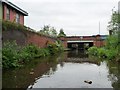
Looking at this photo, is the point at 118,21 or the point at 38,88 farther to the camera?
the point at 118,21

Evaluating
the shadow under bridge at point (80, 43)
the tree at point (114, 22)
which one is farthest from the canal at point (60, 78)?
the shadow under bridge at point (80, 43)

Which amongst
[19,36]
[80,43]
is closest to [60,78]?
[19,36]

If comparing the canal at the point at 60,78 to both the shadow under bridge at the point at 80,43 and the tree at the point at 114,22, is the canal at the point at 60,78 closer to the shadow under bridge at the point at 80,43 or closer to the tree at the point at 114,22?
the tree at the point at 114,22

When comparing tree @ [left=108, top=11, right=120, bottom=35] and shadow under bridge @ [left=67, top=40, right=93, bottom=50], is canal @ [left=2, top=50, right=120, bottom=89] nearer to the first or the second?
tree @ [left=108, top=11, right=120, bottom=35]

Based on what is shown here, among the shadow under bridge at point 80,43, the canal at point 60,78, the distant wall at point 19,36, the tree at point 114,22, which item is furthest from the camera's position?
the shadow under bridge at point 80,43

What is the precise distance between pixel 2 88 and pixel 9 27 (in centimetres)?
1324

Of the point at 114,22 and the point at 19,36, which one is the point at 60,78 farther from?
the point at 19,36

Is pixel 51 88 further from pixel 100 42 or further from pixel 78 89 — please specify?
pixel 100 42

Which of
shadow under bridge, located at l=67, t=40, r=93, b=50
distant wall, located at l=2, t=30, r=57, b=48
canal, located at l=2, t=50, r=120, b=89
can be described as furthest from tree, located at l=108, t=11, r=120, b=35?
shadow under bridge, located at l=67, t=40, r=93, b=50

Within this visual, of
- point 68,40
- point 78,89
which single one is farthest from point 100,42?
point 78,89

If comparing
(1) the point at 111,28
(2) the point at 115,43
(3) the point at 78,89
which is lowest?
(3) the point at 78,89

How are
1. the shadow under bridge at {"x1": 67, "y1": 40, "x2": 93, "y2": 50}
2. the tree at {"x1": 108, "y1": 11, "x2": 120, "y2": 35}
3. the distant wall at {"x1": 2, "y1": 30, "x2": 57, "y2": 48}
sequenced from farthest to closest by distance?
1. the shadow under bridge at {"x1": 67, "y1": 40, "x2": 93, "y2": 50}
2. the tree at {"x1": 108, "y1": 11, "x2": 120, "y2": 35}
3. the distant wall at {"x1": 2, "y1": 30, "x2": 57, "y2": 48}

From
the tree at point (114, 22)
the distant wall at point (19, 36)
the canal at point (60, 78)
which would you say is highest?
the tree at point (114, 22)

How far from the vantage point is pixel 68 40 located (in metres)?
70.6
